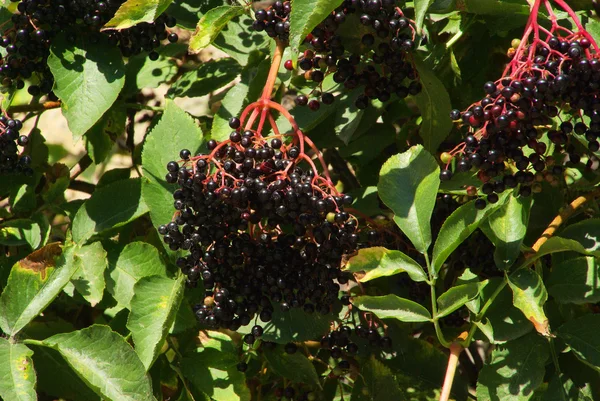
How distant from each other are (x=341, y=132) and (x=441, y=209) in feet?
1.06

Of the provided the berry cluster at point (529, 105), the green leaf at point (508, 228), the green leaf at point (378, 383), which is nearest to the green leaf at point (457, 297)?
the green leaf at point (508, 228)

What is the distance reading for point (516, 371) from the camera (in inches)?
71.8

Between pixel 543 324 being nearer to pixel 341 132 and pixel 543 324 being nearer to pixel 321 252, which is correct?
pixel 321 252

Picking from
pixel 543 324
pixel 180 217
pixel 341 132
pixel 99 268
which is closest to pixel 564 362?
pixel 543 324

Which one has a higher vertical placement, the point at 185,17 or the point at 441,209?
the point at 185,17

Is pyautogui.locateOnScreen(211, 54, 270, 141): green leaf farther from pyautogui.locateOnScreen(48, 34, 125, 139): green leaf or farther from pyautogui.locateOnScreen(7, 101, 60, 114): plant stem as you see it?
pyautogui.locateOnScreen(7, 101, 60, 114): plant stem

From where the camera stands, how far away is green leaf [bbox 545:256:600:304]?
5.88ft

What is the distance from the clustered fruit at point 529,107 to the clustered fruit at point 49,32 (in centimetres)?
91

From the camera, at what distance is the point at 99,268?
1.93 meters

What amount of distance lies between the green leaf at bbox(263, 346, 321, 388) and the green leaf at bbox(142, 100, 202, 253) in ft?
1.60

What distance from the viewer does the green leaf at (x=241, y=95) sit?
6.73ft

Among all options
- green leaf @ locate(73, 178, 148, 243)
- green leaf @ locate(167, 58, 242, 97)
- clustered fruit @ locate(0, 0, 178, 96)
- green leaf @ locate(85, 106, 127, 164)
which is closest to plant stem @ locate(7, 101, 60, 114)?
green leaf @ locate(85, 106, 127, 164)

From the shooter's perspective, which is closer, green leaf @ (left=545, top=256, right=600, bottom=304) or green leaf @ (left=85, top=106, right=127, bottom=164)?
green leaf @ (left=545, top=256, right=600, bottom=304)

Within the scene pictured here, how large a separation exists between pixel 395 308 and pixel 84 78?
3.17 feet
